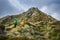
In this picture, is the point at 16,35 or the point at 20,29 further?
the point at 20,29

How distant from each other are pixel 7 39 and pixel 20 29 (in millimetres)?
17488

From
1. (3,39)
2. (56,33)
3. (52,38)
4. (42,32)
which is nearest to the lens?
(3,39)

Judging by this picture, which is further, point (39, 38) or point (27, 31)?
point (27, 31)

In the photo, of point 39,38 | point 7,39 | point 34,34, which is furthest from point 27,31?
point 7,39

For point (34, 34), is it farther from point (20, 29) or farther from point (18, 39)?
point (18, 39)

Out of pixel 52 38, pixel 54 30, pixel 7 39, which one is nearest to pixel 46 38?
pixel 52 38

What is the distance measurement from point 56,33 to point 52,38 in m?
6.12

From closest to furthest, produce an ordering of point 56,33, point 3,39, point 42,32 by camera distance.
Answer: point 3,39 → point 56,33 → point 42,32

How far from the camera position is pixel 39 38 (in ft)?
263

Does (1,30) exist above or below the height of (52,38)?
above

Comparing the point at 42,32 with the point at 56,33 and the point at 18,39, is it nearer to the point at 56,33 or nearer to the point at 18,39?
the point at 56,33

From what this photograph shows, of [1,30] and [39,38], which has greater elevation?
[1,30]

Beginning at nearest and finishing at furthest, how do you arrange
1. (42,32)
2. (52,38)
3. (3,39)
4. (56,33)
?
(3,39) < (52,38) < (56,33) < (42,32)

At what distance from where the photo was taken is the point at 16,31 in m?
87.1
